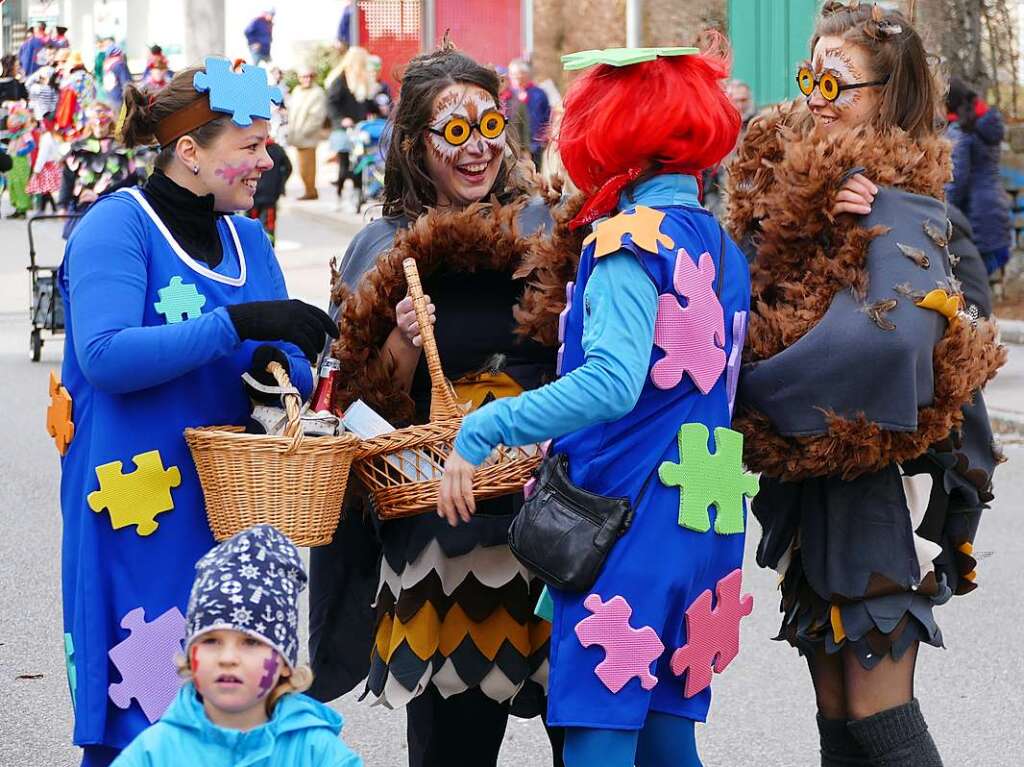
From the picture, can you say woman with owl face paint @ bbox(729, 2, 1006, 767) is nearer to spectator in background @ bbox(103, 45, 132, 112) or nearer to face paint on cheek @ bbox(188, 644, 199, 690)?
face paint on cheek @ bbox(188, 644, 199, 690)

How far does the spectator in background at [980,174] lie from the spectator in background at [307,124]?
12730mm

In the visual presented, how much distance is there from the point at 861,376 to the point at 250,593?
1325mm

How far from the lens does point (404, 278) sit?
12.1 ft

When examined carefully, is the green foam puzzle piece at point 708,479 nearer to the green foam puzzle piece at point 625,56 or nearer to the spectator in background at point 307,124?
the green foam puzzle piece at point 625,56

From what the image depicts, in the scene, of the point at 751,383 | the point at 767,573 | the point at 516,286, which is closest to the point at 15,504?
the point at 767,573

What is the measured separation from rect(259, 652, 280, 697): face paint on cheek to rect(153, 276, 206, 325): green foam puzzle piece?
3.09ft

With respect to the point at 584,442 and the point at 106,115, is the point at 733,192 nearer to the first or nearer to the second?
the point at 584,442

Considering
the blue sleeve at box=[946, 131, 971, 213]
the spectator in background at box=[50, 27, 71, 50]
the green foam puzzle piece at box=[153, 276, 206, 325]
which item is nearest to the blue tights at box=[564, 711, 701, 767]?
the green foam puzzle piece at box=[153, 276, 206, 325]

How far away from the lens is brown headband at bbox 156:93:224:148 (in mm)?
3502

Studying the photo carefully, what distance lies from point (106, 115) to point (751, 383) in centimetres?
1393

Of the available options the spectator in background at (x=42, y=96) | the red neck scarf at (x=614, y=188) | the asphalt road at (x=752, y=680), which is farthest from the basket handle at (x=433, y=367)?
the spectator in background at (x=42, y=96)

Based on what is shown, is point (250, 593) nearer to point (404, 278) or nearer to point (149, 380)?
point (149, 380)

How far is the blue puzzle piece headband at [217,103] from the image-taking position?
349cm

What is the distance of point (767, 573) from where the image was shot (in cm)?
689
